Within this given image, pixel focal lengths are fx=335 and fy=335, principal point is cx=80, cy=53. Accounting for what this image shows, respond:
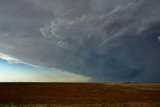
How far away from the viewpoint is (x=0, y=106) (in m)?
22.0

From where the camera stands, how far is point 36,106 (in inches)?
871

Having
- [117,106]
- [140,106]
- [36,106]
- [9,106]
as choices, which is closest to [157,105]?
[140,106]

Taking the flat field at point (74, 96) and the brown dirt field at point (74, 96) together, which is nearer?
the flat field at point (74, 96)

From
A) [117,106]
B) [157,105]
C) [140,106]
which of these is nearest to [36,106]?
[117,106]

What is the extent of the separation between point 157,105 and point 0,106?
10985mm

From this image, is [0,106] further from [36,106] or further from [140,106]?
[140,106]

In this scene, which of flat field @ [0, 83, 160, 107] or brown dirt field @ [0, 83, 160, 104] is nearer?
flat field @ [0, 83, 160, 107]

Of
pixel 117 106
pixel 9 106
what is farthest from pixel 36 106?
pixel 117 106

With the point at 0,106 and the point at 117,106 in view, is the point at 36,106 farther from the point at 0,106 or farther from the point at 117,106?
the point at 117,106

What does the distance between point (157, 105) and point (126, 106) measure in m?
2.44

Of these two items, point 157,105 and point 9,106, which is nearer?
point 9,106

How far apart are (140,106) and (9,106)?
8966 millimetres

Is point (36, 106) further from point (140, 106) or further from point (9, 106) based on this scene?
point (140, 106)

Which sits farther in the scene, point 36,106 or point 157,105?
point 157,105
